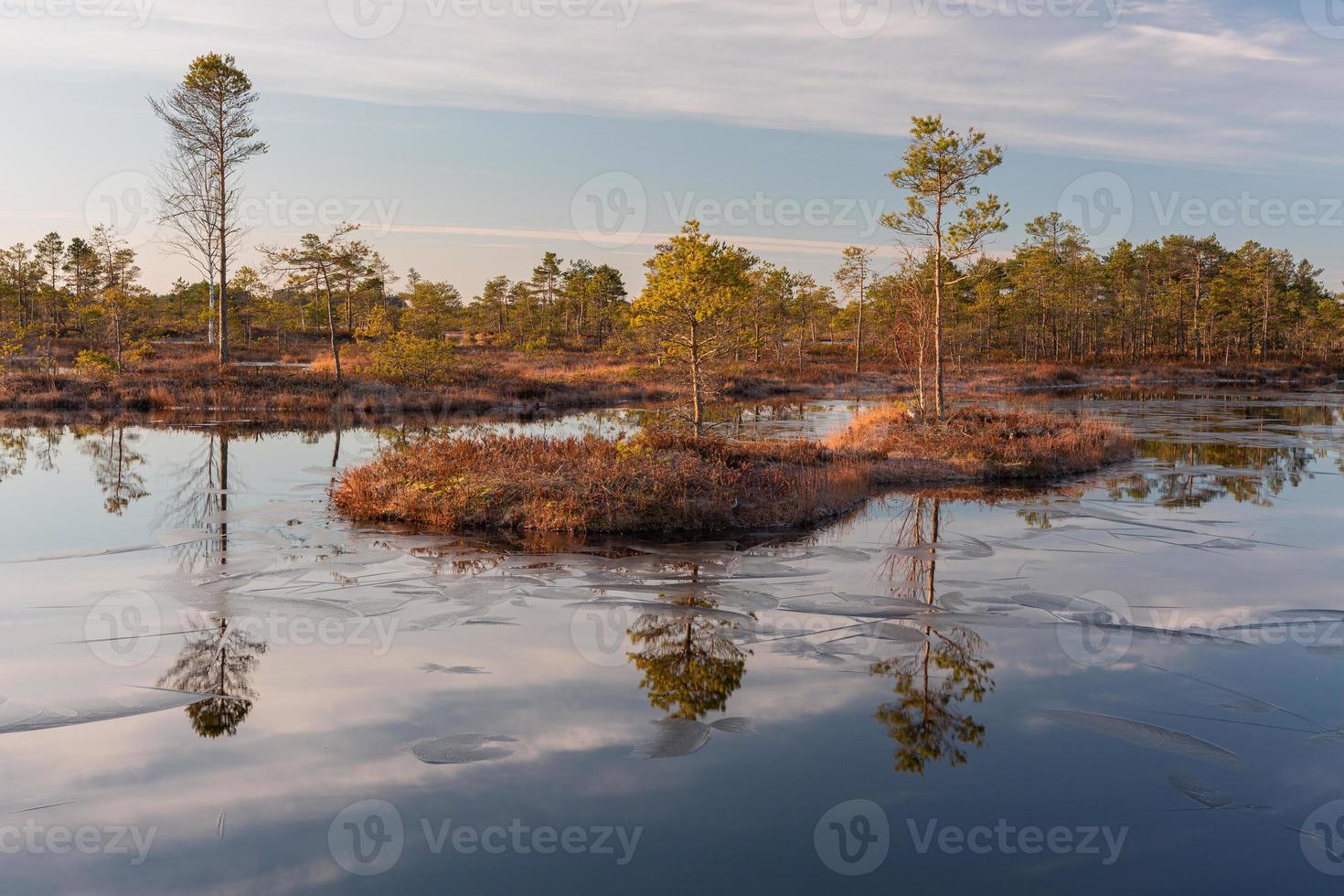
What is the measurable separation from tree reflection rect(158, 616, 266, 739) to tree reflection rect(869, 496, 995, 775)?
6294 mm

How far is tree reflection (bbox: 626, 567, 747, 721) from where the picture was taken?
9031 millimetres

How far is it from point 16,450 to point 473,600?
23023mm

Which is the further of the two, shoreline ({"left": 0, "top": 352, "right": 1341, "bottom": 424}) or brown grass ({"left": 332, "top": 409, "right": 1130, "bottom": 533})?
shoreline ({"left": 0, "top": 352, "right": 1341, "bottom": 424})

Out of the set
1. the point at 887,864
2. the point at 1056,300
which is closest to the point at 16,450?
the point at 887,864

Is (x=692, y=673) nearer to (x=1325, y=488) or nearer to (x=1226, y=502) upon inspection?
(x=1226, y=502)

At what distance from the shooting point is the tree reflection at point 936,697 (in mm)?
7953

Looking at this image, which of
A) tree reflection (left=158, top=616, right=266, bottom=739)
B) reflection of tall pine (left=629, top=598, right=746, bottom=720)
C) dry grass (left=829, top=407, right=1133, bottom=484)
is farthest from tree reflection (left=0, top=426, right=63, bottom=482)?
dry grass (left=829, top=407, right=1133, bottom=484)

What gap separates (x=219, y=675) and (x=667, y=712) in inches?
195

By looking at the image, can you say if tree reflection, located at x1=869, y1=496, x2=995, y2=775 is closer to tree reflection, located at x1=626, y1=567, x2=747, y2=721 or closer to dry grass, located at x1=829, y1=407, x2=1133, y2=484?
tree reflection, located at x1=626, y1=567, x2=747, y2=721

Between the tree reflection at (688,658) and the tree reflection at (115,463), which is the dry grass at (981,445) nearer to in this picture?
the tree reflection at (688,658)

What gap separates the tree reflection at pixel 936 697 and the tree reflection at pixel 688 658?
5.52 ft

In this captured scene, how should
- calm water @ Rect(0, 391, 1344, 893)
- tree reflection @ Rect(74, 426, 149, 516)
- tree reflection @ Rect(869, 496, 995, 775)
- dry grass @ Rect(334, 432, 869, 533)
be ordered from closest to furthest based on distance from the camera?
calm water @ Rect(0, 391, 1344, 893)
tree reflection @ Rect(869, 496, 995, 775)
dry grass @ Rect(334, 432, 869, 533)
tree reflection @ Rect(74, 426, 149, 516)

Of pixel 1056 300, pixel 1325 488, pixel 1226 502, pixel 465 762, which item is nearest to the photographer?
pixel 465 762

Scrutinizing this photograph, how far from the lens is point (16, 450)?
26984 millimetres
